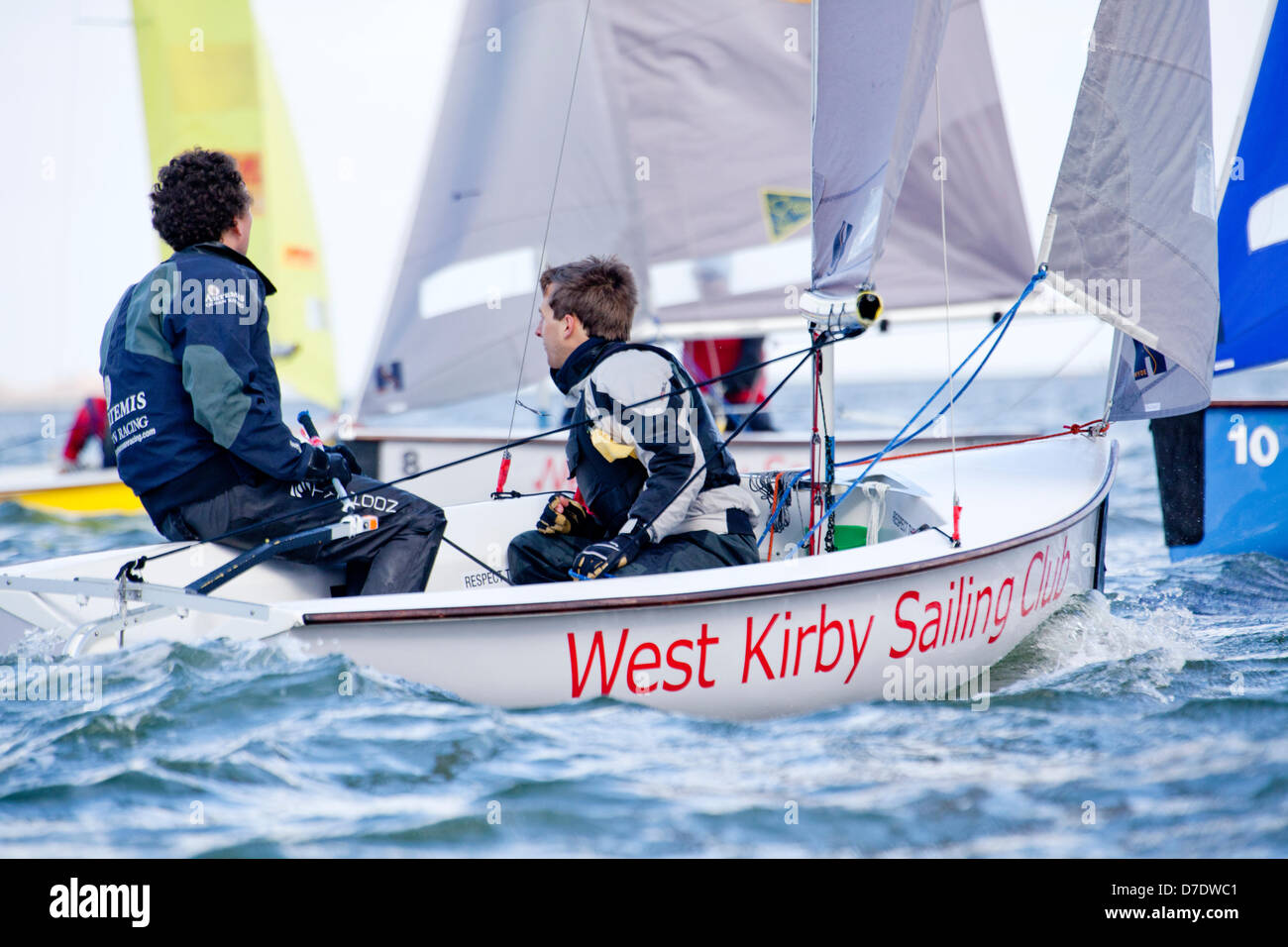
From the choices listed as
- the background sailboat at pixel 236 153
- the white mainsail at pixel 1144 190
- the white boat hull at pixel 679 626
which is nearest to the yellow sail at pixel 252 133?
the background sailboat at pixel 236 153

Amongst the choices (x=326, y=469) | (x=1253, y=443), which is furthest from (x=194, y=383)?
(x=1253, y=443)

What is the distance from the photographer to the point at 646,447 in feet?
8.82

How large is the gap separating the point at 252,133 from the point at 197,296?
7.74 metres

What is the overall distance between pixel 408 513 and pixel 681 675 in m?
0.79

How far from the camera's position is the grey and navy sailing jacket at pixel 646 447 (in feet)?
8.73

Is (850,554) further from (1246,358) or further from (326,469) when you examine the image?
(1246,358)

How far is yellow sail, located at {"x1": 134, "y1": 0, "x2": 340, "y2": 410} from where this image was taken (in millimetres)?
8977

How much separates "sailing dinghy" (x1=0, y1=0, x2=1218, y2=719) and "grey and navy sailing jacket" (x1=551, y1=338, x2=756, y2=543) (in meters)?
0.23

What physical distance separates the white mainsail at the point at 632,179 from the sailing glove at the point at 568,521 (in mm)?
3694

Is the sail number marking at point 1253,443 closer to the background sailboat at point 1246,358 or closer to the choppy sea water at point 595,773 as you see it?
the background sailboat at point 1246,358

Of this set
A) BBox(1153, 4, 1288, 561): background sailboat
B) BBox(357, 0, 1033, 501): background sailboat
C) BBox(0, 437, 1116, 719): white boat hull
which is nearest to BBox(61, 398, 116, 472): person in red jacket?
BBox(357, 0, 1033, 501): background sailboat

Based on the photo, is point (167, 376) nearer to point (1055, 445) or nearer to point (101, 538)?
point (1055, 445)

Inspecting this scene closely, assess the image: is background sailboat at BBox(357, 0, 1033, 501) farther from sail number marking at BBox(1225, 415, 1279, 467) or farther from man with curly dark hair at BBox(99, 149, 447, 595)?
man with curly dark hair at BBox(99, 149, 447, 595)
